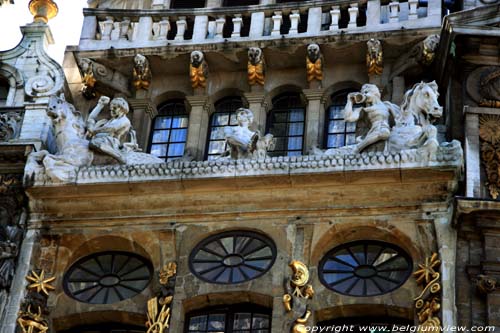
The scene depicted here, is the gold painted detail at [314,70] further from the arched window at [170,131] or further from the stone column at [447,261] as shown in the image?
the stone column at [447,261]

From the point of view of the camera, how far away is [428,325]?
2547cm

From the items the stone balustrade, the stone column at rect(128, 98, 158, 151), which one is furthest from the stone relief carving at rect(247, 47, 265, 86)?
the stone column at rect(128, 98, 158, 151)

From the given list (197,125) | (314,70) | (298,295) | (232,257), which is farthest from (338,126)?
(298,295)

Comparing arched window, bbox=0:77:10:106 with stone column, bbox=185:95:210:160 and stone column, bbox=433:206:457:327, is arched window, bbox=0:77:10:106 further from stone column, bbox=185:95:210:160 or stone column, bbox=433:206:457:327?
stone column, bbox=433:206:457:327

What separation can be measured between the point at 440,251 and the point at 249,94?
542 centimetres

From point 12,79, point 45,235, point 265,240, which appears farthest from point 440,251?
point 12,79

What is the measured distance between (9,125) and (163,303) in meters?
4.95

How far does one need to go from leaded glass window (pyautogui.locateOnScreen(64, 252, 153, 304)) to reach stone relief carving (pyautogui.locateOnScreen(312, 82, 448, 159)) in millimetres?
3623

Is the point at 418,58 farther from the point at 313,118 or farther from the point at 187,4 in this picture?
the point at 187,4

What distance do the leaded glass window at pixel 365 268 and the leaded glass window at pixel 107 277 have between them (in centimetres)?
301

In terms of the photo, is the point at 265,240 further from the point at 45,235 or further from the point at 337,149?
the point at 45,235

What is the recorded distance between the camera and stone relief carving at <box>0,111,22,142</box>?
96.4 feet

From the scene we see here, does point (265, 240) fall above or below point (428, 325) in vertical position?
above

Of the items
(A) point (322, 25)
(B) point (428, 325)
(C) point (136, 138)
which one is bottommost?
(B) point (428, 325)
